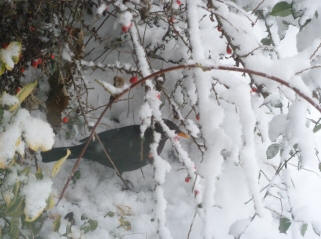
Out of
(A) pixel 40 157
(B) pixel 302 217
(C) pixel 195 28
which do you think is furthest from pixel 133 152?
(C) pixel 195 28

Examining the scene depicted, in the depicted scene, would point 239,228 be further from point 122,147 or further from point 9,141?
point 9,141

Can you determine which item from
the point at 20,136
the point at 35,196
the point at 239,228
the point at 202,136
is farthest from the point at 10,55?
the point at 239,228

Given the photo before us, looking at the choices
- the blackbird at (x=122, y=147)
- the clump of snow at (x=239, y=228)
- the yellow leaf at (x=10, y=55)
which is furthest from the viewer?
the blackbird at (x=122, y=147)

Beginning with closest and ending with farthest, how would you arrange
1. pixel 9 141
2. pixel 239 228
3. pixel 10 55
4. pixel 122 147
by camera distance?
pixel 9 141 → pixel 10 55 → pixel 239 228 → pixel 122 147

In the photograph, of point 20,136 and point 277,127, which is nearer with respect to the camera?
point 20,136

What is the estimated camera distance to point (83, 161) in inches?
70.8

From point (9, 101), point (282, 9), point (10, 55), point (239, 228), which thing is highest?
point (282, 9)

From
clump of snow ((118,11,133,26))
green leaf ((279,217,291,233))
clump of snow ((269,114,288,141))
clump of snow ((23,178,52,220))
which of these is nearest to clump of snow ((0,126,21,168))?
clump of snow ((23,178,52,220))

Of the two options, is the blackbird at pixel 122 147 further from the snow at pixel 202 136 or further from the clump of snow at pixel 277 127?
the clump of snow at pixel 277 127

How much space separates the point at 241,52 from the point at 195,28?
0.21m

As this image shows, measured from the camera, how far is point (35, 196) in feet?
3.13

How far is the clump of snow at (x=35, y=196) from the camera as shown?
94 centimetres

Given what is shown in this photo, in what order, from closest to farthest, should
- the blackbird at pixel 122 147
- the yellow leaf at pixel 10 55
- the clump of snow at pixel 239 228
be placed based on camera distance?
the yellow leaf at pixel 10 55
the clump of snow at pixel 239 228
the blackbird at pixel 122 147

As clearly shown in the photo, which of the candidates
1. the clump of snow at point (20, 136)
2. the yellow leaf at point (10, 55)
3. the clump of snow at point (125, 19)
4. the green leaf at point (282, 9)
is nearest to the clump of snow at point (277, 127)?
the green leaf at point (282, 9)
